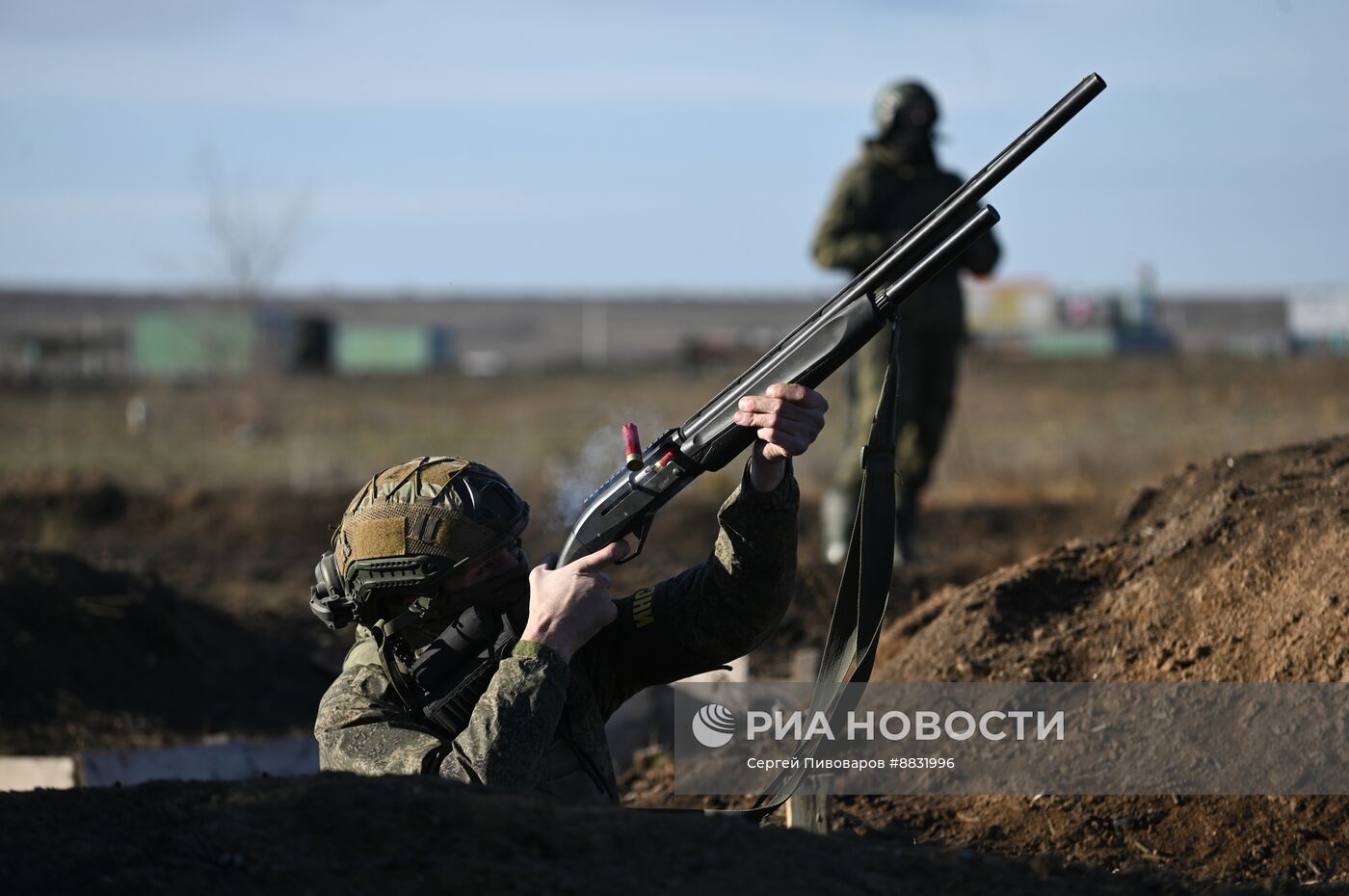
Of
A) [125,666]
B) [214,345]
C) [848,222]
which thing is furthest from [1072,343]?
[125,666]

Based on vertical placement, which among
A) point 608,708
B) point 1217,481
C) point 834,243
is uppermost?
point 834,243

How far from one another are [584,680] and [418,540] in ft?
1.98

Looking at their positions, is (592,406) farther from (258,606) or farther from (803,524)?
(258,606)

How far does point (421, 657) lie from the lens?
161 inches

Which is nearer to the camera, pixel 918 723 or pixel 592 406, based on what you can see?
pixel 918 723

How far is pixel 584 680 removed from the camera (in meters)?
4.20

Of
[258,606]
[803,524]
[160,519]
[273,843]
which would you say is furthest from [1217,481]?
[160,519]

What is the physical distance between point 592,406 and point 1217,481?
29600mm

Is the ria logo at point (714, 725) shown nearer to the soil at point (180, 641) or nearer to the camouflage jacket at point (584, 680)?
the soil at point (180, 641)

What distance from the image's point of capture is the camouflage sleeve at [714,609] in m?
4.12

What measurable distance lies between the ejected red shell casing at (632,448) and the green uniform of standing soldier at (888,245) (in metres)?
5.68

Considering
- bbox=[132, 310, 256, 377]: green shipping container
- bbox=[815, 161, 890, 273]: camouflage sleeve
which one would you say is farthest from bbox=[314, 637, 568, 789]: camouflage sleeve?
bbox=[132, 310, 256, 377]: green shipping container

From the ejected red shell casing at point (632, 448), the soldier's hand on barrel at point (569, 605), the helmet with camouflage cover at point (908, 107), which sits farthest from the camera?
the helmet with camouflage cover at point (908, 107)

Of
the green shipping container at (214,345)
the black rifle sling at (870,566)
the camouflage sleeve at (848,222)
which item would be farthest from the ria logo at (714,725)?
the green shipping container at (214,345)
